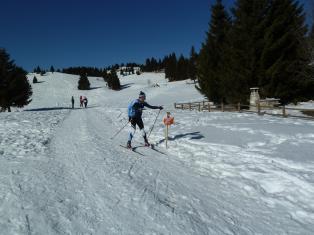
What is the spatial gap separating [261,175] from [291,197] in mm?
1242

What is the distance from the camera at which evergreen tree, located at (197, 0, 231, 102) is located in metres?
31.2

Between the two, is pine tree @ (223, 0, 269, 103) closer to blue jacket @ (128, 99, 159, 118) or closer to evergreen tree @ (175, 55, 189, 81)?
blue jacket @ (128, 99, 159, 118)

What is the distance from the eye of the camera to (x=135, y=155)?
9445 millimetres

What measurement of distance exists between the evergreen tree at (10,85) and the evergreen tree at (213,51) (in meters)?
25.5

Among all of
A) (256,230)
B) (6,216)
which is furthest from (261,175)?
(6,216)

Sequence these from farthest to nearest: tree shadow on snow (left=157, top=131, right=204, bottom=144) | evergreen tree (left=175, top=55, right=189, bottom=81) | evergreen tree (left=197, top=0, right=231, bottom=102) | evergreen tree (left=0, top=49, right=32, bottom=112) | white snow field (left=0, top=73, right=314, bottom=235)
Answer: evergreen tree (left=175, top=55, right=189, bottom=81)
evergreen tree (left=0, top=49, right=32, bottom=112)
evergreen tree (left=197, top=0, right=231, bottom=102)
tree shadow on snow (left=157, top=131, right=204, bottom=144)
white snow field (left=0, top=73, right=314, bottom=235)

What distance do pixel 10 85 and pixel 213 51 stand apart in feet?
89.5

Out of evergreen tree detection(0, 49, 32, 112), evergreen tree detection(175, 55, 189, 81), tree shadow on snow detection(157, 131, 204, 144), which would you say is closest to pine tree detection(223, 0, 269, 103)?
tree shadow on snow detection(157, 131, 204, 144)

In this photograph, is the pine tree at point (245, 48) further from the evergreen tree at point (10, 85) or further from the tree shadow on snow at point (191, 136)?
the evergreen tree at point (10, 85)

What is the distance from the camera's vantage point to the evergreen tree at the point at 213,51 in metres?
31.2

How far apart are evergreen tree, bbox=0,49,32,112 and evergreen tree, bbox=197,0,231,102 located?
83.6 ft

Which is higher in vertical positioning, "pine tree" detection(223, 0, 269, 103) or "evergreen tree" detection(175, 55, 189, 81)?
"evergreen tree" detection(175, 55, 189, 81)

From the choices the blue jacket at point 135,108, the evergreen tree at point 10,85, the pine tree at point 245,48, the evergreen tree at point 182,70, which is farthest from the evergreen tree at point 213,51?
the evergreen tree at point 182,70

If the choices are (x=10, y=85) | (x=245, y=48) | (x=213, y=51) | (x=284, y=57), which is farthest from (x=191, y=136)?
(x=10, y=85)
